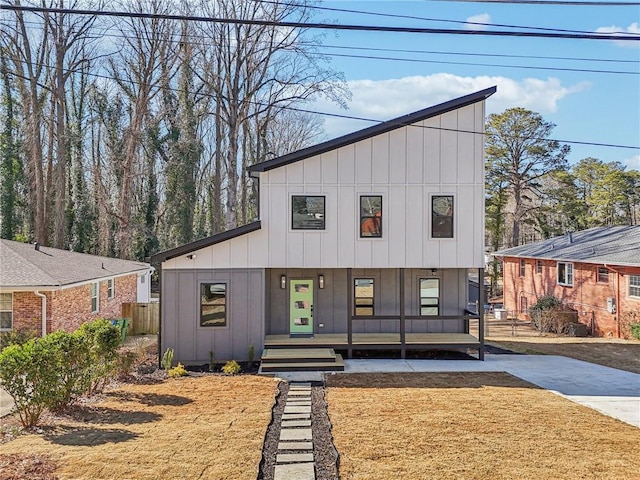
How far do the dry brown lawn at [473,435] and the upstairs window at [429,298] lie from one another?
409 centimetres

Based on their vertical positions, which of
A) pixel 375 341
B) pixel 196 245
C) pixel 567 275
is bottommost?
pixel 375 341

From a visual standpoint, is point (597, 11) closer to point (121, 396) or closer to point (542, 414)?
point (542, 414)

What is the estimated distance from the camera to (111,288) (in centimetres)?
1820

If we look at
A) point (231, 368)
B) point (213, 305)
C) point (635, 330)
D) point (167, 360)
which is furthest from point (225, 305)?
point (635, 330)

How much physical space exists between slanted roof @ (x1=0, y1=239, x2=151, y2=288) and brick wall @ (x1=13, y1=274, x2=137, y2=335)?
40 centimetres

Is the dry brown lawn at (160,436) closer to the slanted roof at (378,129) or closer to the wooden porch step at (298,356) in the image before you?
the wooden porch step at (298,356)

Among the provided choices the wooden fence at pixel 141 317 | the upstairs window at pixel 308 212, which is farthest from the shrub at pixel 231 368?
the wooden fence at pixel 141 317

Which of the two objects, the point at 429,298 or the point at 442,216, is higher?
the point at 442,216

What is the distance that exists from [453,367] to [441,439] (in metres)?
5.61

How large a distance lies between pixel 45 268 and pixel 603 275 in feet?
68.7

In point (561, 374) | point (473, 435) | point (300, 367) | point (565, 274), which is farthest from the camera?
point (565, 274)

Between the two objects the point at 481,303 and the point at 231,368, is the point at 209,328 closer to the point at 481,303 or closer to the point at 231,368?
the point at 231,368

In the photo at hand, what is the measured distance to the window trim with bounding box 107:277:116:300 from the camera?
1794 centimetres

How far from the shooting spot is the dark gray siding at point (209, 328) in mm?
11953
